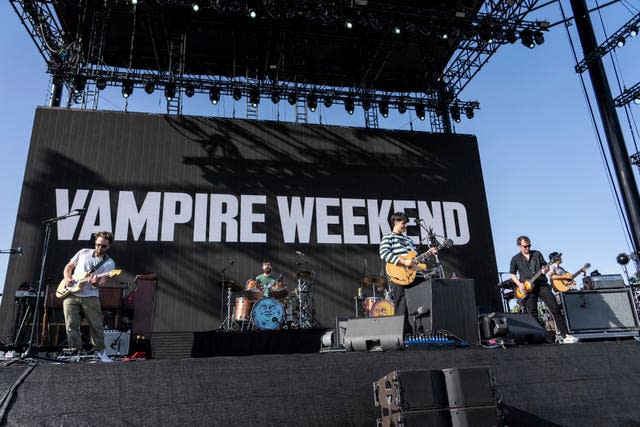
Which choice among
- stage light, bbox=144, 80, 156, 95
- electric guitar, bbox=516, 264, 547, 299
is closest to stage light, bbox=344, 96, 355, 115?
stage light, bbox=144, 80, 156, 95

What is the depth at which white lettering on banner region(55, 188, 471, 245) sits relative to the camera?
11.8 metres

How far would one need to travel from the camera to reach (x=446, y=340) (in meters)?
4.61

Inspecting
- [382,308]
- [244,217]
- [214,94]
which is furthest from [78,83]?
[382,308]

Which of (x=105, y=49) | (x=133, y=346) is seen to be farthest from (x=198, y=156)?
(x=133, y=346)

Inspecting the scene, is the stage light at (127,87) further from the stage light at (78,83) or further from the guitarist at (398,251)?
the guitarist at (398,251)

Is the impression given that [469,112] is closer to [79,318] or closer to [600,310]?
[600,310]

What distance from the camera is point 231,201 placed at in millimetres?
12547

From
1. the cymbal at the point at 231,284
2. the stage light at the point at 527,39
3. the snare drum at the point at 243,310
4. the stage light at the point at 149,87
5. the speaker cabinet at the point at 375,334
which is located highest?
the stage light at the point at 527,39

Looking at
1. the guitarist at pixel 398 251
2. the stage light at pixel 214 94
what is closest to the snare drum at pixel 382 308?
the guitarist at pixel 398 251

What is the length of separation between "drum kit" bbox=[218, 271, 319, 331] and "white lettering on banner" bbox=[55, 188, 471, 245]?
1382 millimetres

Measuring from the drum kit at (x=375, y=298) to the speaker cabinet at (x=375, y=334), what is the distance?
13.1ft

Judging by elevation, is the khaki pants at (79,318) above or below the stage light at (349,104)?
below

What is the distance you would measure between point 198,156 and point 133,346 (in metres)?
5.84

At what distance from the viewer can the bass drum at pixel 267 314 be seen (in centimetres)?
945
